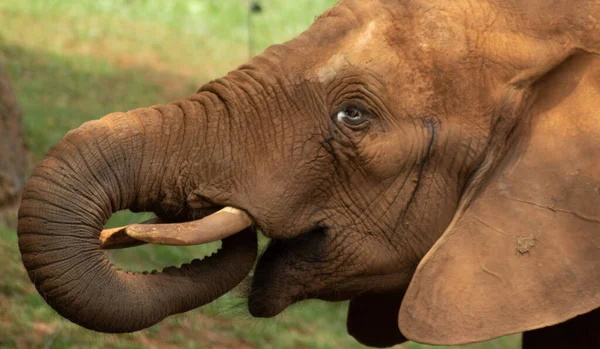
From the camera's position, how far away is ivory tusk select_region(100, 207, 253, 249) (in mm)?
3670

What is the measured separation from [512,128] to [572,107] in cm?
23

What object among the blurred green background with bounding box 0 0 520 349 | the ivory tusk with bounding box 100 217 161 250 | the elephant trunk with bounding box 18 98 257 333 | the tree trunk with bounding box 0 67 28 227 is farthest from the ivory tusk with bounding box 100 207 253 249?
the tree trunk with bounding box 0 67 28 227

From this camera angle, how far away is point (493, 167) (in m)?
4.11

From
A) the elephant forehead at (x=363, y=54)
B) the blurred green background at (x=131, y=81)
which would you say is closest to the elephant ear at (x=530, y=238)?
the elephant forehead at (x=363, y=54)

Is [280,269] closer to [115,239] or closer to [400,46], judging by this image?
[115,239]

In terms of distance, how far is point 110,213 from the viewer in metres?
3.81

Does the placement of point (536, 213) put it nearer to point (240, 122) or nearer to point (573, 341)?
point (573, 341)

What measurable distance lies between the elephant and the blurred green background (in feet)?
1.55

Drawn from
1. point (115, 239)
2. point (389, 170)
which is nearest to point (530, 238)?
point (389, 170)

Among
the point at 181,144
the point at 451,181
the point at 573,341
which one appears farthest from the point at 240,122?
the point at 573,341

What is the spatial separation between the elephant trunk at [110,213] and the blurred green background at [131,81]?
400 mm

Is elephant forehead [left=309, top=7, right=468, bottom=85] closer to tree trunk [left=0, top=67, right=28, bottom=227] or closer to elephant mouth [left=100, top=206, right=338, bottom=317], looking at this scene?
elephant mouth [left=100, top=206, right=338, bottom=317]

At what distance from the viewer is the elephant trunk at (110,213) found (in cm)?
367

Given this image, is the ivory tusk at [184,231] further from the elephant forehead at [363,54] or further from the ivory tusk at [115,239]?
the elephant forehead at [363,54]
